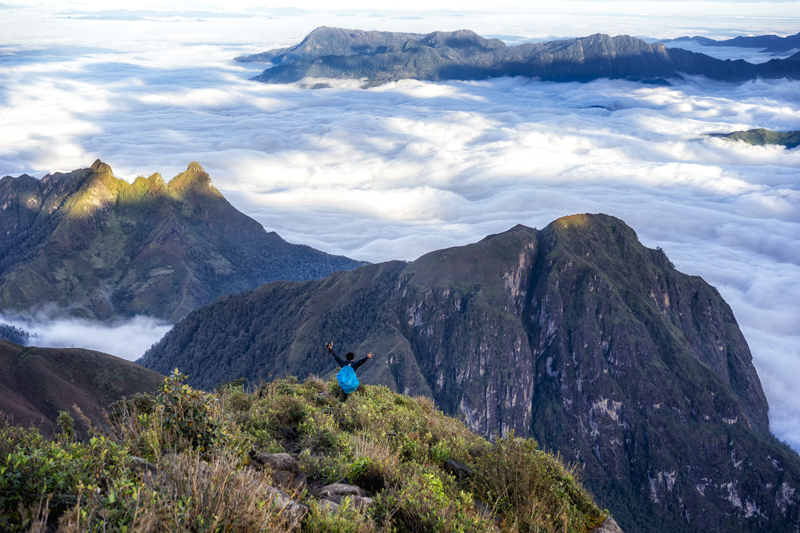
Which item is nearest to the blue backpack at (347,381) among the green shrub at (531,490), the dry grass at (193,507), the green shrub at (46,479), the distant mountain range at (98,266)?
the green shrub at (531,490)

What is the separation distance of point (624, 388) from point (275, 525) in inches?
5670

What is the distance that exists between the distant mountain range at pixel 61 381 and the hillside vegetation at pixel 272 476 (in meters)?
54.0

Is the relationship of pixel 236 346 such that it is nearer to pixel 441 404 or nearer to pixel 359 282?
pixel 359 282

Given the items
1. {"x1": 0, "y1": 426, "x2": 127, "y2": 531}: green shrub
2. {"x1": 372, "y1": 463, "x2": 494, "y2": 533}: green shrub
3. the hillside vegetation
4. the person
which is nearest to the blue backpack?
the person

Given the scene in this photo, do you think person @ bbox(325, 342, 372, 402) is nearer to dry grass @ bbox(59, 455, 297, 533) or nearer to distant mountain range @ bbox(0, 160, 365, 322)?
dry grass @ bbox(59, 455, 297, 533)

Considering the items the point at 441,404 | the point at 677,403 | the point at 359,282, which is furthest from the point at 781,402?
the point at 359,282

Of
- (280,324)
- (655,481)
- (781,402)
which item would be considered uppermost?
(280,324)

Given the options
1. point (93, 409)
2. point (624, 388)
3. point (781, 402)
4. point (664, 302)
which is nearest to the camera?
point (93, 409)

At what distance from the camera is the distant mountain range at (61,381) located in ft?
194

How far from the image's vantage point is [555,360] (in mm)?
138375

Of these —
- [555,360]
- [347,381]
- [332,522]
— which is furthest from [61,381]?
[555,360]

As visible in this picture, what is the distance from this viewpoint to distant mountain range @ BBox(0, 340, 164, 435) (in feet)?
194

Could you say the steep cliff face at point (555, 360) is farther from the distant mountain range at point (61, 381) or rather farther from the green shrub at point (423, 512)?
the green shrub at point (423, 512)

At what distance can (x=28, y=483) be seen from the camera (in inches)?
247
